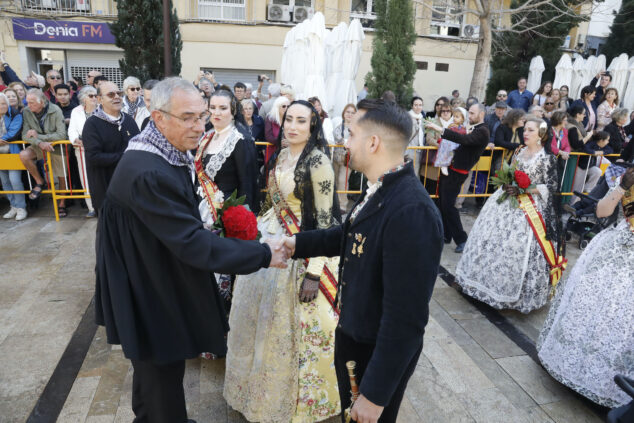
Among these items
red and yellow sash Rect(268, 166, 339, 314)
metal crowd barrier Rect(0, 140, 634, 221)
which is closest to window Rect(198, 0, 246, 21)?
metal crowd barrier Rect(0, 140, 634, 221)

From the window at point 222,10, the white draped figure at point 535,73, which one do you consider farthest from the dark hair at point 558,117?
the window at point 222,10

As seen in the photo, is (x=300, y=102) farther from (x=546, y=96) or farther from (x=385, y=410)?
(x=546, y=96)

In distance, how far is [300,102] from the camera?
320 centimetres

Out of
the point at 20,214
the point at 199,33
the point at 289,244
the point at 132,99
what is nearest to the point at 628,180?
the point at 289,244

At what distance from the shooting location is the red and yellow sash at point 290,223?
9.79 feet

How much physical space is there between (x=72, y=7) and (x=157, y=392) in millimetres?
18377

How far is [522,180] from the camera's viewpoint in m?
4.53

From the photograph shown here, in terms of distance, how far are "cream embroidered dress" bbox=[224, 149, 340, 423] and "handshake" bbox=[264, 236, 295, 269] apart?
43 cm

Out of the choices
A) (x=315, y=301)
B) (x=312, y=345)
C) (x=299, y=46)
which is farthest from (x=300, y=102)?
(x=299, y=46)

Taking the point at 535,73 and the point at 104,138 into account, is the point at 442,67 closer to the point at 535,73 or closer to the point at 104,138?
the point at 535,73

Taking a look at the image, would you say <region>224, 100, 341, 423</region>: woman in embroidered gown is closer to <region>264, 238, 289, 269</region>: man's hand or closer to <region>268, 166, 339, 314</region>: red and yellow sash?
<region>268, 166, 339, 314</region>: red and yellow sash

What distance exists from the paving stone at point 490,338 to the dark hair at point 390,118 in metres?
2.81

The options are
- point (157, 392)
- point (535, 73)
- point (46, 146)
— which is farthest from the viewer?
point (535, 73)

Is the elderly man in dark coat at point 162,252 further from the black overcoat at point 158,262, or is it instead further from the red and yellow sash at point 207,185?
the red and yellow sash at point 207,185
